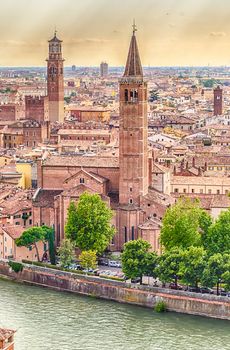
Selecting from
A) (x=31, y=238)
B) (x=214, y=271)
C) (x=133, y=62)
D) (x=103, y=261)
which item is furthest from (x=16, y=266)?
(x=133, y=62)

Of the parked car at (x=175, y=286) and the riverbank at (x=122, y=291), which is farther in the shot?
the parked car at (x=175, y=286)

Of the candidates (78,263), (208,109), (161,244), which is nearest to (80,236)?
(78,263)

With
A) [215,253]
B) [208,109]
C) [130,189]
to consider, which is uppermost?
[208,109]

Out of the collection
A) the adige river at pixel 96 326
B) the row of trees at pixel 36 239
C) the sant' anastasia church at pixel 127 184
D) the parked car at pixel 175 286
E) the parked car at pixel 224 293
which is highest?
the sant' anastasia church at pixel 127 184

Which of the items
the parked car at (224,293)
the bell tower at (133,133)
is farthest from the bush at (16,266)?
the parked car at (224,293)

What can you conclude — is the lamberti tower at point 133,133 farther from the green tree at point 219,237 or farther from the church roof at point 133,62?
the green tree at point 219,237

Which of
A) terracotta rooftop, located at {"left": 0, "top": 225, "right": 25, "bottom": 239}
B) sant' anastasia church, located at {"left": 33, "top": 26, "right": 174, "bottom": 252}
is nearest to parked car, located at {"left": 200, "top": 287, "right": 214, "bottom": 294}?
sant' anastasia church, located at {"left": 33, "top": 26, "right": 174, "bottom": 252}

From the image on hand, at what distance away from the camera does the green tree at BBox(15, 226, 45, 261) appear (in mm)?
29594

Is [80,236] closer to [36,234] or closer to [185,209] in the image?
[36,234]

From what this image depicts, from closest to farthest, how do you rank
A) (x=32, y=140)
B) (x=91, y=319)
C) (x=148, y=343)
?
(x=148, y=343), (x=91, y=319), (x=32, y=140)

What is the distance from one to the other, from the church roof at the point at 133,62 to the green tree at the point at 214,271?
862cm

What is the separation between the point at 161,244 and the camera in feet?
95.1

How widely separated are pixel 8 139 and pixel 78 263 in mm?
27759

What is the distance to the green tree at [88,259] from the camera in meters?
28.4
